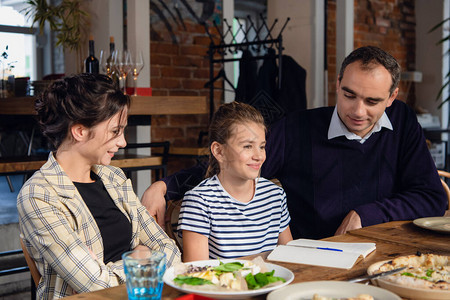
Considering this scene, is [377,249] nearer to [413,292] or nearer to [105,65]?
[413,292]

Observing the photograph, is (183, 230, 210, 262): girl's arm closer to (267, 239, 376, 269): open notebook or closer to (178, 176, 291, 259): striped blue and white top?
(178, 176, 291, 259): striped blue and white top

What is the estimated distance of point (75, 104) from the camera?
4.92 feet

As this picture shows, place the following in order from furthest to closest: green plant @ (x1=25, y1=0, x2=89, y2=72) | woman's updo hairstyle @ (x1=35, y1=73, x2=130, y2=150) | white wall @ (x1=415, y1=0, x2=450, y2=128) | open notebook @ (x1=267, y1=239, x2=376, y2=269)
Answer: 1. white wall @ (x1=415, y1=0, x2=450, y2=128)
2. green plant @ (x1=25, y1=0, x2=89, y2=72)
3. woman's updo hairstyle @ (x1=35, y1=73, x2=130, y2=150)
4. open notebook @ (x1=267, y1=239, x2=376, y2=269)

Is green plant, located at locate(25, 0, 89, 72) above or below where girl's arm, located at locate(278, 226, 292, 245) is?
above

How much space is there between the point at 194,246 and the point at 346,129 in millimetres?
764

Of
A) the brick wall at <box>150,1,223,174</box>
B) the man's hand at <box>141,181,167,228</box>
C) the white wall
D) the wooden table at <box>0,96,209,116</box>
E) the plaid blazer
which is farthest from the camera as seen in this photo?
the white wall

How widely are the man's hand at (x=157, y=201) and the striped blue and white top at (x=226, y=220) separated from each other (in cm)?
10

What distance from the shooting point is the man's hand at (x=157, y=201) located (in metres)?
1.65

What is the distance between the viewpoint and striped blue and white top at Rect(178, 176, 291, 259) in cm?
155

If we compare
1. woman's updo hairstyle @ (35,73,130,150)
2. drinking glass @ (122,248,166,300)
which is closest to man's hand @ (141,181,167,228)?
woman's updo hairstyle @ (35,73,130,150)

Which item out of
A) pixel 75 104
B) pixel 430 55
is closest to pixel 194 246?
pixel 75 104

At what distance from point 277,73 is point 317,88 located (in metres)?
0.65

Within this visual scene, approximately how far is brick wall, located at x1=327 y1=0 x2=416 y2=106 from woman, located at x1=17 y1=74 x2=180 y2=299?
13.7ft

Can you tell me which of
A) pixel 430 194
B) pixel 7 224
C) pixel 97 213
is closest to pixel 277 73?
pixel 7 224
